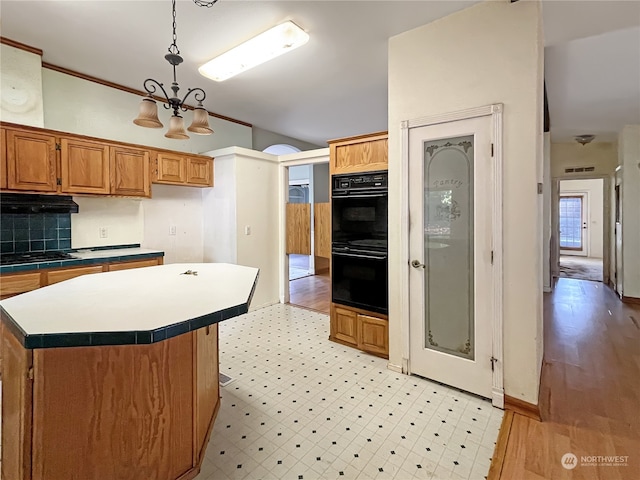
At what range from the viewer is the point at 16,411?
1.27 meters

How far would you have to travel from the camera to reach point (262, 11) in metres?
2.38

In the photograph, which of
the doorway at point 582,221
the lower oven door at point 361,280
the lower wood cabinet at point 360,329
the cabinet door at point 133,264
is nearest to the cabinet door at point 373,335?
the lower wood cabinet at point 360,329

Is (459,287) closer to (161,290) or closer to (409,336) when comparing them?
(409,336)

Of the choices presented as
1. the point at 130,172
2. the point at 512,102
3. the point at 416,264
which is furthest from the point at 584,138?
the point at 130,172

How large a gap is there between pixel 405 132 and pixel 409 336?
1673 millimetres

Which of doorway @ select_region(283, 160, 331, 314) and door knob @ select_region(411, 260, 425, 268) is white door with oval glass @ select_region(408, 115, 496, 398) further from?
doorway @ select_region(283, 160, 331, 314)

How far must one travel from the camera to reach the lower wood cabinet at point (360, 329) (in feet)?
9.62

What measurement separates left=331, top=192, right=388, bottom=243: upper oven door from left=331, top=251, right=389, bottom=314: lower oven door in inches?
8.0

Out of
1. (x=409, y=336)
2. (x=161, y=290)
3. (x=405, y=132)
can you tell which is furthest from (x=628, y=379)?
(x=161, y=290)

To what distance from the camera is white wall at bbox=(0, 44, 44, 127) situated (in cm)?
275

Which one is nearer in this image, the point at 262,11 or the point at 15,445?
the point at 15,445

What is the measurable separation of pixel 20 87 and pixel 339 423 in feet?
12.8

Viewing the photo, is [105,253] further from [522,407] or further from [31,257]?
[522,407]

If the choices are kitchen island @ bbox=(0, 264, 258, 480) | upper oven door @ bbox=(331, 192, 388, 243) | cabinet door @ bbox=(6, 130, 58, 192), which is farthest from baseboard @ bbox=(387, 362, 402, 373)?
cabinet door @ bbox=(6, 130, 58, 192)
